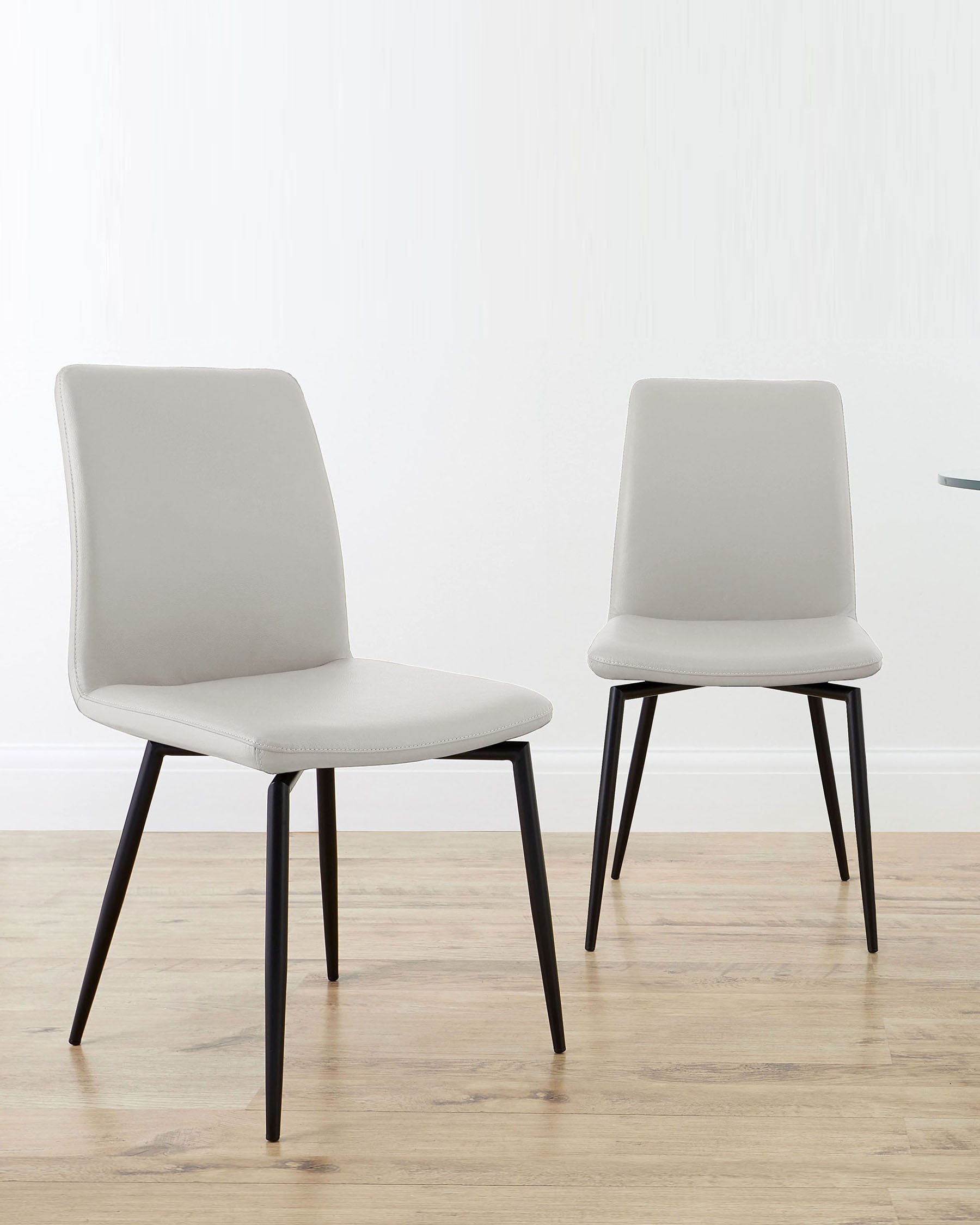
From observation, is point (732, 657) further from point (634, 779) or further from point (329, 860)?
point (329, 860)

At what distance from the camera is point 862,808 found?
1941 mm

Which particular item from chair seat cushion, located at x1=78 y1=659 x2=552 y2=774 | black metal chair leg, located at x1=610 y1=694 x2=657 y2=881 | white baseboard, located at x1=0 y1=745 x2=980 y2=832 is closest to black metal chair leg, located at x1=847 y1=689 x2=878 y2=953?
black metal chair leg, located at x1=610 y1=694 x2=657 y2=881

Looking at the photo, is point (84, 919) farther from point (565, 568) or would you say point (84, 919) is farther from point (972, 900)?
point (972, 900)

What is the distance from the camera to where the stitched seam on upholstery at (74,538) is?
1590 millimetres

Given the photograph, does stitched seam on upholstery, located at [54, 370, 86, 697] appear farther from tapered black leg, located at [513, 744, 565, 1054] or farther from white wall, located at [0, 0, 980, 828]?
white wall, located at [0, 0, 980, 828]

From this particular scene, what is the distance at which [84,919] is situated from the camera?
Answer: 2150 millimetres

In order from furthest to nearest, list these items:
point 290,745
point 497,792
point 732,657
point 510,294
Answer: point 497,792 → point 510,294 → point 732,657 → point 290,745

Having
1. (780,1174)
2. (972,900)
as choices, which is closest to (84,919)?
(780,1174)

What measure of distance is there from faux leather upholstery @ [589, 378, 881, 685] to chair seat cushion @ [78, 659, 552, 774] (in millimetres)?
704

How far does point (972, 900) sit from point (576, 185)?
1.55 metres

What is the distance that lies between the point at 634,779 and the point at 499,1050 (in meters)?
0.76

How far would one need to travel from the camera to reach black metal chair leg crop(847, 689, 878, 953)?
194 cm

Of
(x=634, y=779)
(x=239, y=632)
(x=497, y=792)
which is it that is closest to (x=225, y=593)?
(x=239, y=632)

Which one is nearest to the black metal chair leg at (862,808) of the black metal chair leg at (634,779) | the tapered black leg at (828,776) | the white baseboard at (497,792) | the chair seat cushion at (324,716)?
the tapered black leg at (828,776)
